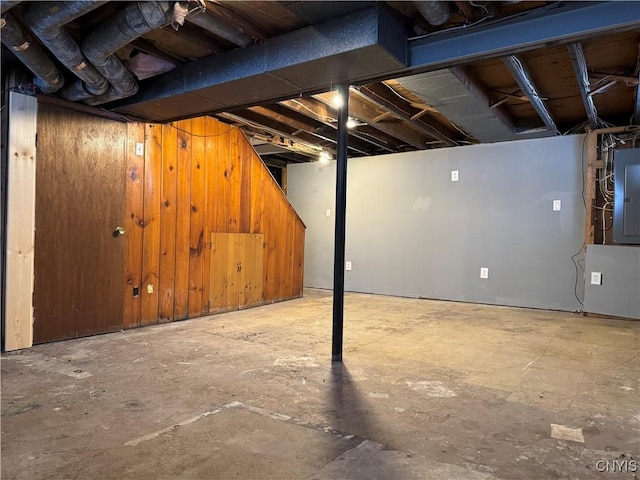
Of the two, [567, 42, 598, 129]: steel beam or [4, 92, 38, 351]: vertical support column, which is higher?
[567, 42, 598, 129]: steel beam

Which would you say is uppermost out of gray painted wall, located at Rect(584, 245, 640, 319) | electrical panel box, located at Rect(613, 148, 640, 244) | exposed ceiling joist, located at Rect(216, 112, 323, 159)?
exposed ceiling joist, located at Rect(216, 112, 323, 159)

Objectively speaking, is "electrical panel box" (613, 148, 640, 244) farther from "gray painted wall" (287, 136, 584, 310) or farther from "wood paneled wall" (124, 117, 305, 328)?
"wood paneled wall" (124, 117, 305, 328)

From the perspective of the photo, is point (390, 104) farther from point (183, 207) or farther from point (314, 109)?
point (183, 207)

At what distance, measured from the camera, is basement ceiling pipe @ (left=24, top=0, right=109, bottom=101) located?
1880 millimetres

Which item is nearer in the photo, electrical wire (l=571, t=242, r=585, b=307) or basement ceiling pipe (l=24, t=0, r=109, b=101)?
basement ceiling pipe (l=24, t=0, r=109, b=101)

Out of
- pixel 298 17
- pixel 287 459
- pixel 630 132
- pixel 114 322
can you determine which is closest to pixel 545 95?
pixel 630 132

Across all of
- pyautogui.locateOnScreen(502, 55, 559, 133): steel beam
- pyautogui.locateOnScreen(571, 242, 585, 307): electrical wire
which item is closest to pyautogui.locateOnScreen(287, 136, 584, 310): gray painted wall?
pyautogui.locateOnScreen(571, 242, 585, 307): electrical wire

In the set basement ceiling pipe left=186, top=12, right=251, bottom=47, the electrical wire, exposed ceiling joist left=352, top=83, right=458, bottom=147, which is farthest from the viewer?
the electrical wire

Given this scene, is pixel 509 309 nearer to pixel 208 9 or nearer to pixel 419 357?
pixel 419 357

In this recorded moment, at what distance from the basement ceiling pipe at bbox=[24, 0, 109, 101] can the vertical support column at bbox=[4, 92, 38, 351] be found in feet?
2.05

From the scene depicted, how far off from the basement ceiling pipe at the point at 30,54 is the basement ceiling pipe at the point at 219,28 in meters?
0.82

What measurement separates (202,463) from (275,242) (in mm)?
3773

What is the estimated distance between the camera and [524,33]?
212 cm

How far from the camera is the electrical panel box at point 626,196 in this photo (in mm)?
4148
